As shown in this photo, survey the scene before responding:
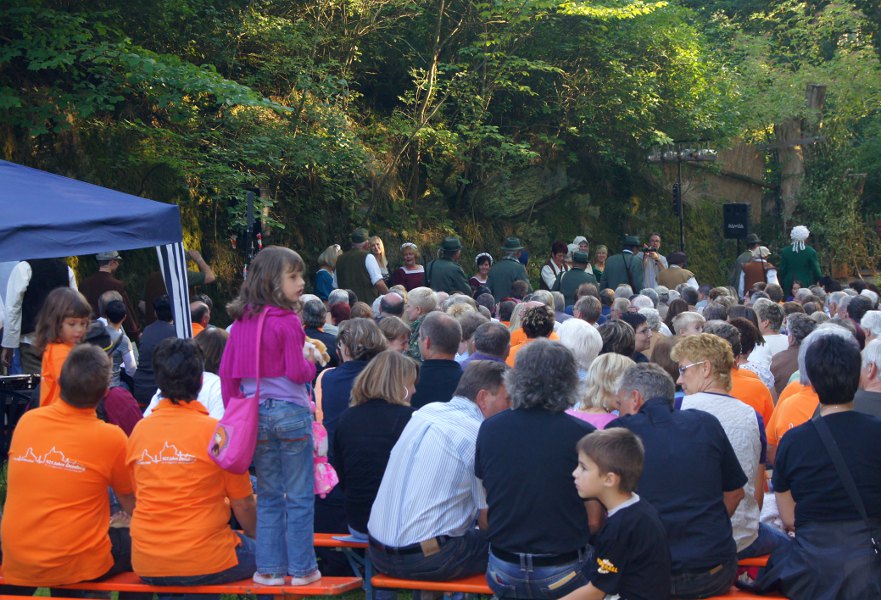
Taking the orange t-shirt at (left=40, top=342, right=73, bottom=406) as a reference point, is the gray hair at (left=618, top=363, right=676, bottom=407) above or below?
above

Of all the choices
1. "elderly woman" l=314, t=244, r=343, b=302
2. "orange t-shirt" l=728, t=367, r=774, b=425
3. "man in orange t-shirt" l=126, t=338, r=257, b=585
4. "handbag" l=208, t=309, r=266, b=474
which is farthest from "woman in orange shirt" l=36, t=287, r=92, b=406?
"elderly woman" l=314, t=244, r=343, b=302

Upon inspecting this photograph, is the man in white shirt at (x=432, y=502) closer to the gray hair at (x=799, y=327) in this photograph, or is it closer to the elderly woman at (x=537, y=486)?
the elderly woman at (x=537, y=486)

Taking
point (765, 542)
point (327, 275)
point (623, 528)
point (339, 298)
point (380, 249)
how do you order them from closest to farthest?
1. point (623, 528)
2. point (765, 542)
3. point (339, 298)
4. point (327, 275)
5. point (380, 249)

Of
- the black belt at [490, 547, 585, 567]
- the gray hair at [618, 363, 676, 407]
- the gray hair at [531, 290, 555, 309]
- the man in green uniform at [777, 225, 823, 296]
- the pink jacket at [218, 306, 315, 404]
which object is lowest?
the man in green uniform at [777, 225, 823, 296]

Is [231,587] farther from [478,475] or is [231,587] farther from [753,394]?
[753,394]

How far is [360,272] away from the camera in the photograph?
1178cm

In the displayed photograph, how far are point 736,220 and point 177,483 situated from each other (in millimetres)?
15630

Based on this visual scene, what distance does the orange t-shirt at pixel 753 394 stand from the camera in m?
5.21

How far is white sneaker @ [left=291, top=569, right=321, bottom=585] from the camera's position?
4.15 meters

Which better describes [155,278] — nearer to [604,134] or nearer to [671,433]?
[671,433]

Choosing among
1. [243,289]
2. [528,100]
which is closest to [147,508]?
[243,289]

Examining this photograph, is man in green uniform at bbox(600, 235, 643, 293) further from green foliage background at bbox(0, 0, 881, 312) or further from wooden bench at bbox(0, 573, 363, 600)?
wooden bench at bbox(0, 573, 363, 600)

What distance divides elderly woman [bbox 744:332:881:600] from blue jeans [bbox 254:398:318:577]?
195 cm

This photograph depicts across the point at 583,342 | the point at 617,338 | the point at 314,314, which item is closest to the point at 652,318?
the point at 617,338
